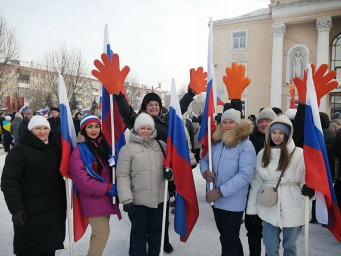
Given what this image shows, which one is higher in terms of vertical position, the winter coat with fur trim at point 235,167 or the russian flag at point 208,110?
the russian flag at point 208,110

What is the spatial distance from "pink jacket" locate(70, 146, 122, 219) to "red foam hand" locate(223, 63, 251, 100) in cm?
193

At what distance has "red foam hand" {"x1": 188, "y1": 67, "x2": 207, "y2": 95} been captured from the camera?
12.7ft

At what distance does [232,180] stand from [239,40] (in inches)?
935

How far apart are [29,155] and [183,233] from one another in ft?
6.21

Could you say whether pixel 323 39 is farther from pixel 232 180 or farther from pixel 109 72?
pixel 109 72

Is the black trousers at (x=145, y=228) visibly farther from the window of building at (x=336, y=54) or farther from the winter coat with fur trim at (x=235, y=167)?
the window of building at (x=336, y=54)

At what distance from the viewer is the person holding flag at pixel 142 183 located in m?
2.73

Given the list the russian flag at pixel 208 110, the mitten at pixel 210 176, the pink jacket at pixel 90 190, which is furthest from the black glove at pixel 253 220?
the pink jacket at pixel 90 190

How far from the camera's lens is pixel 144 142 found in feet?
9.36

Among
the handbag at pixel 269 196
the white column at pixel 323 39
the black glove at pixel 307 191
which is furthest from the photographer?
the white column at pixel 323 39

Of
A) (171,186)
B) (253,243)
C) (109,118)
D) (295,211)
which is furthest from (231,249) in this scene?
(109,118)

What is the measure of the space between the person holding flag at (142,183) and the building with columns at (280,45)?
69.6 feet

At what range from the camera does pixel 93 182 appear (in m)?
2.68

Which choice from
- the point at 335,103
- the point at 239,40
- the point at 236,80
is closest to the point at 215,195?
the point at 236,80
